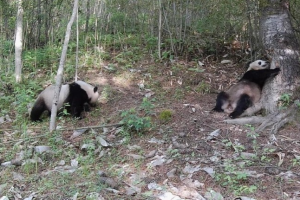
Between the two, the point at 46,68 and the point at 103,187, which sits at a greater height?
the point at 46,68

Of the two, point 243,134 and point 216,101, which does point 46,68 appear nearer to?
point 216,101

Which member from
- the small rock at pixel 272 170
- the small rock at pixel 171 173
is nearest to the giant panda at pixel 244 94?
the small rock at pixel 272 170

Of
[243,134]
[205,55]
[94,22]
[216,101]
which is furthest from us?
[94,22]

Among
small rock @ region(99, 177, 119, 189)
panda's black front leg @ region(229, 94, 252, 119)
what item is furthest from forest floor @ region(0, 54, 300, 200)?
panda's black front leg @ region(229, 94, 252, 119)

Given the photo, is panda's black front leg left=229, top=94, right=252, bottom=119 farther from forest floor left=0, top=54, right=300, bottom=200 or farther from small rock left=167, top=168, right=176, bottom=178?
small rock left=167, top=168, right=176, bottom=178

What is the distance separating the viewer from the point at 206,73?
8.83 meters

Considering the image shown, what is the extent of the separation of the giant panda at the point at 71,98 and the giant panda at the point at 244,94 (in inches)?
110

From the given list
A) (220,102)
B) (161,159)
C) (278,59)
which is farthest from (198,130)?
(278,59)

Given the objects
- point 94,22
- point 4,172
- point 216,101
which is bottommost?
point 4,172

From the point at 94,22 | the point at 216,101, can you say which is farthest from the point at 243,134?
the point at 94,22

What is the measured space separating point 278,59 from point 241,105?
1094mm

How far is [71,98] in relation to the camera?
805cm

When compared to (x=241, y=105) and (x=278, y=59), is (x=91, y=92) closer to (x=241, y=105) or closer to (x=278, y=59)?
(x=241, y=105)

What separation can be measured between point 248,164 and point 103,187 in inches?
79.4
